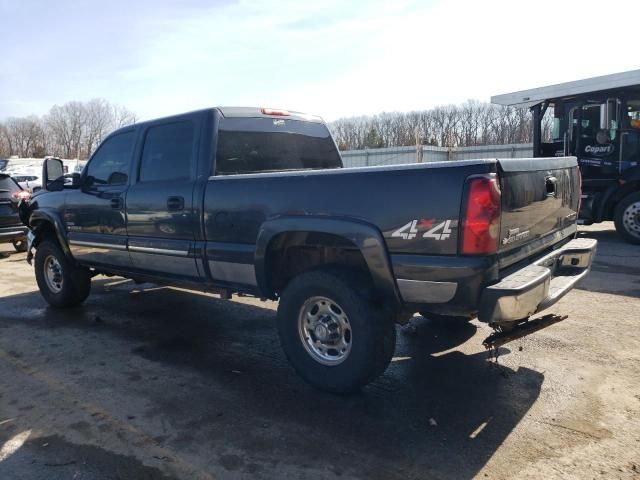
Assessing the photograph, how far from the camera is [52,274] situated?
6391 millimetres

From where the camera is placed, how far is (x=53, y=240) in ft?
20.6

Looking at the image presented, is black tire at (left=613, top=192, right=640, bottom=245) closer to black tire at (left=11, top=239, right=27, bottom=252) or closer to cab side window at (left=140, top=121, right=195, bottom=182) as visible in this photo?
cab side window at (left=140, top=121, right=195, bottom=182)

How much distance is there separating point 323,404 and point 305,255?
113 centimetres

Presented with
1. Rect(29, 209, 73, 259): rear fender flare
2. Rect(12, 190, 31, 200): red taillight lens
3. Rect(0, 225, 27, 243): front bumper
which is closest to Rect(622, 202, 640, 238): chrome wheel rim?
Rect(29, 209, 73, 259): rear fender flare

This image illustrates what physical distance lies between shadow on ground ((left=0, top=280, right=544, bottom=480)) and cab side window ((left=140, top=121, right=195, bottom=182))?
1.58 meters

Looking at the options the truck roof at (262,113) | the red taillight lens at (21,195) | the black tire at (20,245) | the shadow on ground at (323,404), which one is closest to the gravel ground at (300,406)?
the shadow on ground at (323,404)

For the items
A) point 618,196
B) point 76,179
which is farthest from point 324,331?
point 618,196

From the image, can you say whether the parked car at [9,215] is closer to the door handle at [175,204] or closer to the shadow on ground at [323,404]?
the shadow on ground at [323,404]

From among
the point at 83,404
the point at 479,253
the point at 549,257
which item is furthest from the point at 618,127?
the point at 83,404

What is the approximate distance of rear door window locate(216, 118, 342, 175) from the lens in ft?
14.8

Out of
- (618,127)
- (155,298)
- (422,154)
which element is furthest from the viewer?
(422,154)

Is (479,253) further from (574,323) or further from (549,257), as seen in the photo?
(574,323)

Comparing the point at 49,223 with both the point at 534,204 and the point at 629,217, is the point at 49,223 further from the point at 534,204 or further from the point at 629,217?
the point at 629,217

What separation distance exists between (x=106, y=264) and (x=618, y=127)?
9106 mm
